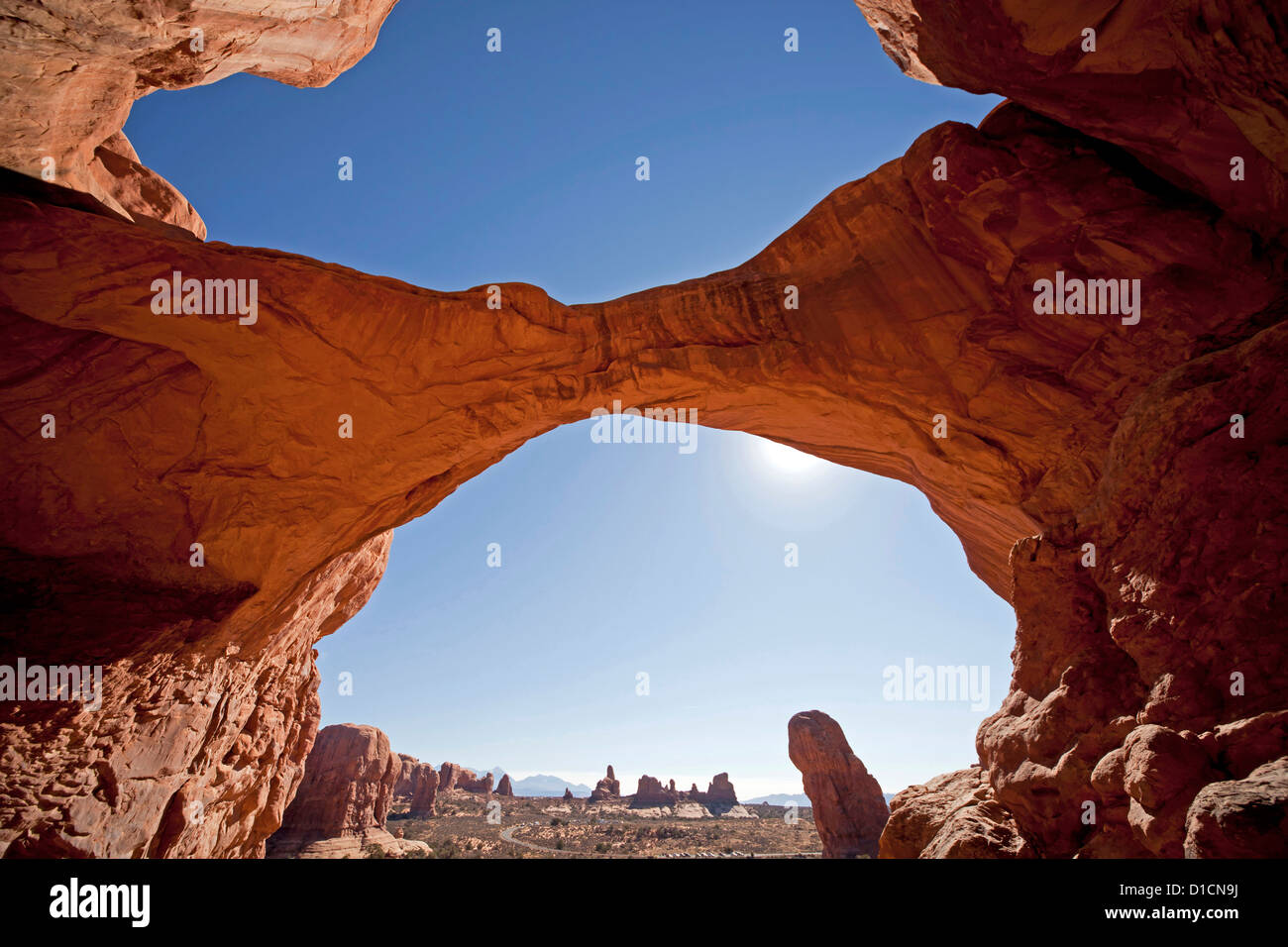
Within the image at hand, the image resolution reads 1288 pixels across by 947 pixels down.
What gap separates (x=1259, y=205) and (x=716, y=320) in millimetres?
6144

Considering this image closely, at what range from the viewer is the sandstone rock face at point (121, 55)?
6012 millimetres

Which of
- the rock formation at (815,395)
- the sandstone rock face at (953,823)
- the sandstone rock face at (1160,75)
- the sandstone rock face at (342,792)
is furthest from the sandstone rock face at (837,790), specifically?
the sandstone rock face at (1160,75)

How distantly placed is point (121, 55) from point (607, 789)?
80.1 m

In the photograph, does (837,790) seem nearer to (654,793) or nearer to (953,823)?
(953,823)

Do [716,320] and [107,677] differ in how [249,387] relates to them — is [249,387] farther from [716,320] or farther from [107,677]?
[716,320]

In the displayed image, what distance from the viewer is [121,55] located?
662 centimetres

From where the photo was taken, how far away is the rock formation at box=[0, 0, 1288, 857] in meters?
4.97

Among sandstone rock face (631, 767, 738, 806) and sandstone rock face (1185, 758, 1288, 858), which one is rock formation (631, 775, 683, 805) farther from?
sandstone rock face (1185, 758, 1288, 858)

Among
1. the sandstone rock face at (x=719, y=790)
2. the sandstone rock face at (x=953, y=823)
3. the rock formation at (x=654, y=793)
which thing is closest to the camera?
the sandstone rock face at (x=953, y=823)

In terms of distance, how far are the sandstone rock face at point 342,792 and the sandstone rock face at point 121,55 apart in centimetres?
3806

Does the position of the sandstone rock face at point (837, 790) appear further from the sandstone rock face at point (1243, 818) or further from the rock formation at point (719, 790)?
the rock formation at point (719, 790)
